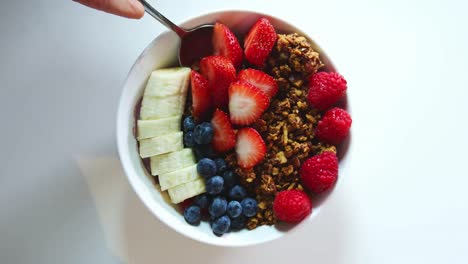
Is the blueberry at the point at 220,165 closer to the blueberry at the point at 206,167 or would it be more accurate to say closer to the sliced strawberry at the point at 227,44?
the blueberry at the point at 206,167

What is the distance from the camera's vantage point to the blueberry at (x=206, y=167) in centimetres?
119

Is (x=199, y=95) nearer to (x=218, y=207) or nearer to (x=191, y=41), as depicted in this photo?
(x=191, y=41)

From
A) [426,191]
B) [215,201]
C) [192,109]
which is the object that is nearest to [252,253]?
[215,201]

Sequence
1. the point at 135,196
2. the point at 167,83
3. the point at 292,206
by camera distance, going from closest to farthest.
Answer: the point at 292,206 → the point at 167,83 → the point at 135,196

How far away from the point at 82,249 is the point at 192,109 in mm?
587

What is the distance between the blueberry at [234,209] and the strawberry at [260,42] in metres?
0.38

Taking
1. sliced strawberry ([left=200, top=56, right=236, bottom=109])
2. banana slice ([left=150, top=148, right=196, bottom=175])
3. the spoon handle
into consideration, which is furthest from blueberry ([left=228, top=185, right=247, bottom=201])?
the spoon handle

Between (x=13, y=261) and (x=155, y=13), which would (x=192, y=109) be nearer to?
(x=155, y=13)

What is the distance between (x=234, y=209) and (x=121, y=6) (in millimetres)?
601

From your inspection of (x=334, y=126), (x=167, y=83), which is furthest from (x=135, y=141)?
(x=334, y=126)

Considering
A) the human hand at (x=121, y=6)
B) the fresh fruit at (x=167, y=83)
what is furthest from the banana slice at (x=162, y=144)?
the human hand at (x=121, y=6)

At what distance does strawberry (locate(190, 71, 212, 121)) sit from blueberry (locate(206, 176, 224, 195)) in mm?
173

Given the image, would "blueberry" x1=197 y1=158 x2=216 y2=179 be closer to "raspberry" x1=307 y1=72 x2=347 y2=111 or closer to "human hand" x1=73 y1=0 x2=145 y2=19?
"raspberry" x1=307 y1=72 x2=347 y2=111

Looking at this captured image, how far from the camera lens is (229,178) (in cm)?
122
